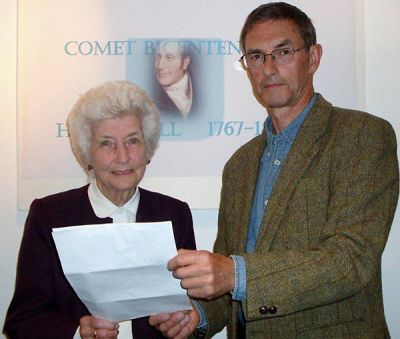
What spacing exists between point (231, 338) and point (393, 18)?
1716mm

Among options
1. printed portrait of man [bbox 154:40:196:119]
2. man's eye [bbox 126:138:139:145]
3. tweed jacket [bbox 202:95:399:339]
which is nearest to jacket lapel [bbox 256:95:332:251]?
tweed jacket [bbox 202:95:399:339]

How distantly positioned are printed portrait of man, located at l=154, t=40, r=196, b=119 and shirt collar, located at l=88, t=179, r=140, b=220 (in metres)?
0.60

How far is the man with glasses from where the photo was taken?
127 cm

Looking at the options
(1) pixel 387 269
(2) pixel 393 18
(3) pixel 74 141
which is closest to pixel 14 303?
(3) pixel 74 141

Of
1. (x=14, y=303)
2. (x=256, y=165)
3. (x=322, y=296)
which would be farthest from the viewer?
(x=256, y=165)

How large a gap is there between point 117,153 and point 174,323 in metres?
0.65

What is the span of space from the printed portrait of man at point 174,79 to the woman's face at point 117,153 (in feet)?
1.67

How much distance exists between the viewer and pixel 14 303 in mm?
1699

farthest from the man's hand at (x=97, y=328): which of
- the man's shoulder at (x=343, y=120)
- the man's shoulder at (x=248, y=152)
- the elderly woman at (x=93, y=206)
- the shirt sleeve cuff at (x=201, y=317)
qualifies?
the man's shoulder at (x=343, y=120)

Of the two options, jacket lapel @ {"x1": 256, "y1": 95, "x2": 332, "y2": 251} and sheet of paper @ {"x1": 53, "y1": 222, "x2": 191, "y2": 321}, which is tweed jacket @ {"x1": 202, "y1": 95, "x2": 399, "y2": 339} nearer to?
jacket lapel @ {"x1": 256, "y1": 95, "x2": 332, "y2": 251}

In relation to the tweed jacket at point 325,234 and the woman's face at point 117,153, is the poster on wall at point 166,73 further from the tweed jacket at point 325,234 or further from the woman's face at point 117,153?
the tweed jacket at point 325,234

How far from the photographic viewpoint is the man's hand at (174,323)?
62.2 inches

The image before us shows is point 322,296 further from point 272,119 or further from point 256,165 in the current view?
point 272,119

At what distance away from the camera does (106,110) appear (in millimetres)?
1821
